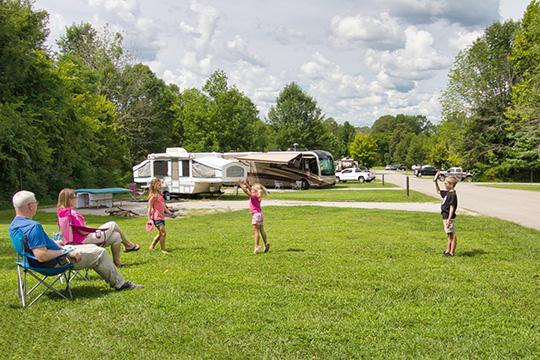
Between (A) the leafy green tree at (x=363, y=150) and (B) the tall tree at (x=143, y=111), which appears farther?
(A) the leafy green tree at (x=363, y=150)

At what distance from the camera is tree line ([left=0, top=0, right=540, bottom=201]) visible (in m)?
23.5

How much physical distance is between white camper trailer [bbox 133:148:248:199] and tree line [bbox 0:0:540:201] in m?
5.05

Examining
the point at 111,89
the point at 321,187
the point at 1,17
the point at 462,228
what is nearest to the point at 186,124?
the point at 111,89

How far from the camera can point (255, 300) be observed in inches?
221

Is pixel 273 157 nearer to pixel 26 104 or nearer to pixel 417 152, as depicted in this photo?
pixel 26 104

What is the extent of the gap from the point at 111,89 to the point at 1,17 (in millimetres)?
18875

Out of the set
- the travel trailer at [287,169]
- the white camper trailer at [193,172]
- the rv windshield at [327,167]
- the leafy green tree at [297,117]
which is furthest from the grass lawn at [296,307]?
the leafy green tree at [297,117]

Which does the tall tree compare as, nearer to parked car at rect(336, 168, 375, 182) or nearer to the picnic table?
the picnic table

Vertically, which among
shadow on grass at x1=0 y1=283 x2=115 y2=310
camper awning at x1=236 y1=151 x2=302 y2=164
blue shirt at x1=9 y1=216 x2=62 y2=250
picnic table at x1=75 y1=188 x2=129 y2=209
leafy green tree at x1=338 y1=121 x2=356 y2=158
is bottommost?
shadow on grass at x1=0 y1=283 x2=115 y2=310

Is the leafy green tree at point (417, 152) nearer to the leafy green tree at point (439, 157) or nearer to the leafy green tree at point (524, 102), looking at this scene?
the leafy green tree at point (439, 157)

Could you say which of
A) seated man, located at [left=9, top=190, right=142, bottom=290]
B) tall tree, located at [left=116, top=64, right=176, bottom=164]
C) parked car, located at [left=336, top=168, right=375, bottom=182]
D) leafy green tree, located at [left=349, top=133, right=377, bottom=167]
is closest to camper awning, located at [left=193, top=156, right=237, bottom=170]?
tall tree, located at [left=116, top=64, right=176, bottom=164]

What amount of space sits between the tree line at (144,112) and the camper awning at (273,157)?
9158 mm

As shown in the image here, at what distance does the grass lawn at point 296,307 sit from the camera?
4336 mm

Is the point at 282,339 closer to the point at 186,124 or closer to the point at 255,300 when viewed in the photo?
the point at 255,300
